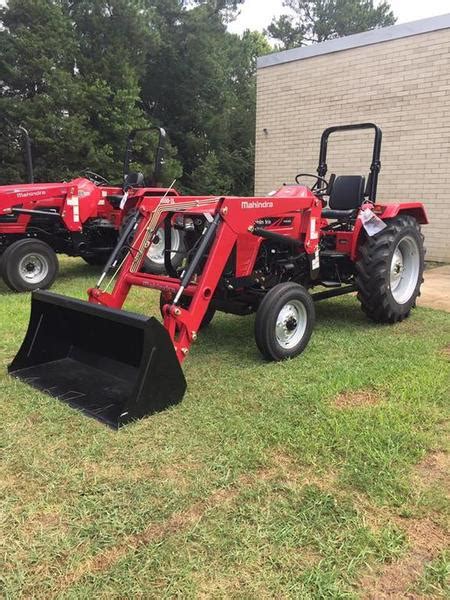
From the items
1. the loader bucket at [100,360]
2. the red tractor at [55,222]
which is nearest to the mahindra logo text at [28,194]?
the red tractor at [55,222]

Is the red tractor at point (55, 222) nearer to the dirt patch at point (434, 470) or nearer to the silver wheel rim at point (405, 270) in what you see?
the silver wheel rim at point (405, 270)

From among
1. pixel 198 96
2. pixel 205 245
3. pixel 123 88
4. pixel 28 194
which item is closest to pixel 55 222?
pixel 28 194

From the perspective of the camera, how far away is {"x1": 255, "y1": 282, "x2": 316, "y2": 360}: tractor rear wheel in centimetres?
386

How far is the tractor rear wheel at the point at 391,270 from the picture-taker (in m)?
4.82

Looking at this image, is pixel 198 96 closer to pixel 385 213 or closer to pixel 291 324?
pixel 385 213

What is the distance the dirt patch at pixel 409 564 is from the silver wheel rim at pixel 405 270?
3.43 meters

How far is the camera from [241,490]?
2.38m

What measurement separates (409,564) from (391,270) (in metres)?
3.54

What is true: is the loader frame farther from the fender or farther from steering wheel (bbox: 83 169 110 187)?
steering wheel (bbox: 83 169 110 187)

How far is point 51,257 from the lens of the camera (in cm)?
703

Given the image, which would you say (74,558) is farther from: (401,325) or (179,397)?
(401,325)

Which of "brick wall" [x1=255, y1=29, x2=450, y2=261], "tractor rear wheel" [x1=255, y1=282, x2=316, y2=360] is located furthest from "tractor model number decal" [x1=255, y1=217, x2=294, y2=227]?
"brick wall" [x1=255, y1=29, x2=450, y2=261]

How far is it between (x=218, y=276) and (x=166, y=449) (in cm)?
133

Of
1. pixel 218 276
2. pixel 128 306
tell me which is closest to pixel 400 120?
pixel 128 306
